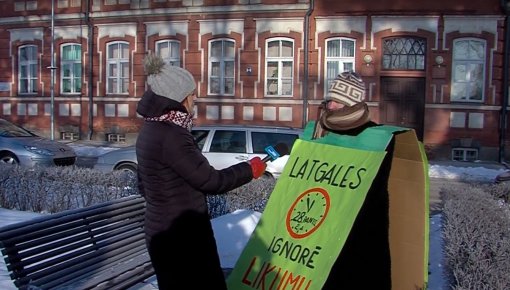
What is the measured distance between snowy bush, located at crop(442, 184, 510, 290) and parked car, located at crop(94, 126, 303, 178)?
184 inches

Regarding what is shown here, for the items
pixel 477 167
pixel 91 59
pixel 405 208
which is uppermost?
pixel 91 59

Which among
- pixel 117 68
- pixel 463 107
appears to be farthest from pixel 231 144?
pixel 117 68

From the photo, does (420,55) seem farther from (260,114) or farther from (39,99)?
(39,99)

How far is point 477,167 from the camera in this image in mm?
18797

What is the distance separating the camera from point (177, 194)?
10.8 feet

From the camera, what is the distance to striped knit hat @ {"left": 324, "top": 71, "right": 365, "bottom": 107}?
383 centimetres

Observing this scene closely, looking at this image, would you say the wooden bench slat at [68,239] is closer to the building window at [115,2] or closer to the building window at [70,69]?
the building window at [115,2]

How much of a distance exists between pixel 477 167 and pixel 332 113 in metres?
16.4

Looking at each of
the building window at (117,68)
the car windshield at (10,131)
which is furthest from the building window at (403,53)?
the car windshield at (10,131)

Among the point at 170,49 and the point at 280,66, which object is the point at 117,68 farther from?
the point at 280,66

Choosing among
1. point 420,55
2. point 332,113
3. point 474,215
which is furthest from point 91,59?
point 332,113

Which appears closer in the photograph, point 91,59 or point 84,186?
point 84,186

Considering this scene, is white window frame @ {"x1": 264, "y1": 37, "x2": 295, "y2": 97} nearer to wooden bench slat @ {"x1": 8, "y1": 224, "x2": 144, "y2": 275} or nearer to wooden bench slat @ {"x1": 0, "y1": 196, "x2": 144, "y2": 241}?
wooden bench slat @ {"x1": 0, "y1": 196, "x2": 144, "y2": 241}

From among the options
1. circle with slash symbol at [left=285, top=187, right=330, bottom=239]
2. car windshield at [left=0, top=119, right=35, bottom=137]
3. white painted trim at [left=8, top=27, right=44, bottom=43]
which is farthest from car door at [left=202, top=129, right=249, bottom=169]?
white painted trim at [left=8, top=27, right=44, bottom=43]
